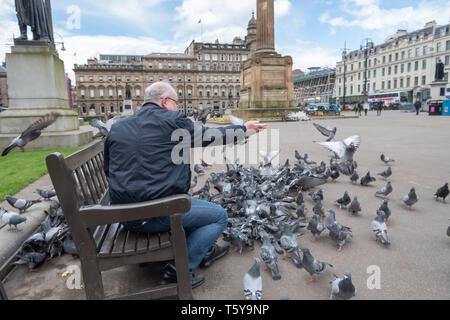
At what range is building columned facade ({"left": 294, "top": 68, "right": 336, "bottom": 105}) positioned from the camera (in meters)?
91.9

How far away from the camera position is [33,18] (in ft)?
30.0

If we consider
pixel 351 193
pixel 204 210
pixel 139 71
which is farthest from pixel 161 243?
pixel 139 71

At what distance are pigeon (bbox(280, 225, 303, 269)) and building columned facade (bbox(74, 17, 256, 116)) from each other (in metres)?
81.7

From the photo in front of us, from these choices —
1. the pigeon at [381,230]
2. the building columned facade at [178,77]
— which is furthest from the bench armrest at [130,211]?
the building columned facade at [178,77]

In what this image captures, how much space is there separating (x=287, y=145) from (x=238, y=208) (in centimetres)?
666

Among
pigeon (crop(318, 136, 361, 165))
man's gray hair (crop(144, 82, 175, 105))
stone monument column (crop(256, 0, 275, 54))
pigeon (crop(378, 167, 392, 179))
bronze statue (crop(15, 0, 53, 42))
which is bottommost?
pigeon (crop(378, 167, 392, 179))

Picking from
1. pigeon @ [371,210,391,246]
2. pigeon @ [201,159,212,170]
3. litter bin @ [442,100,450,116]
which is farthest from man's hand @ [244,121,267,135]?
litter bin @ [442,100,450,116]

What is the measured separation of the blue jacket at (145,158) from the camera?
215 cm

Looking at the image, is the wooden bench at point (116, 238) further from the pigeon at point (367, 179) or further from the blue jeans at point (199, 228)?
the pigeon at point (367, 179)

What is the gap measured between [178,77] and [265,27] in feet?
Result: 245

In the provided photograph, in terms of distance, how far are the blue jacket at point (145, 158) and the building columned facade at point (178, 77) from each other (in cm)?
8200

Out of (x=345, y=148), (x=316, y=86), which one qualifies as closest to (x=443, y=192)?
(x=345, y=148)

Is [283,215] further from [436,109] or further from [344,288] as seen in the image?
[436,109]

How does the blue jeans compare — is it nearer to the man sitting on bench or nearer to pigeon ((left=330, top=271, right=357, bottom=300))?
the man sitting on bench
